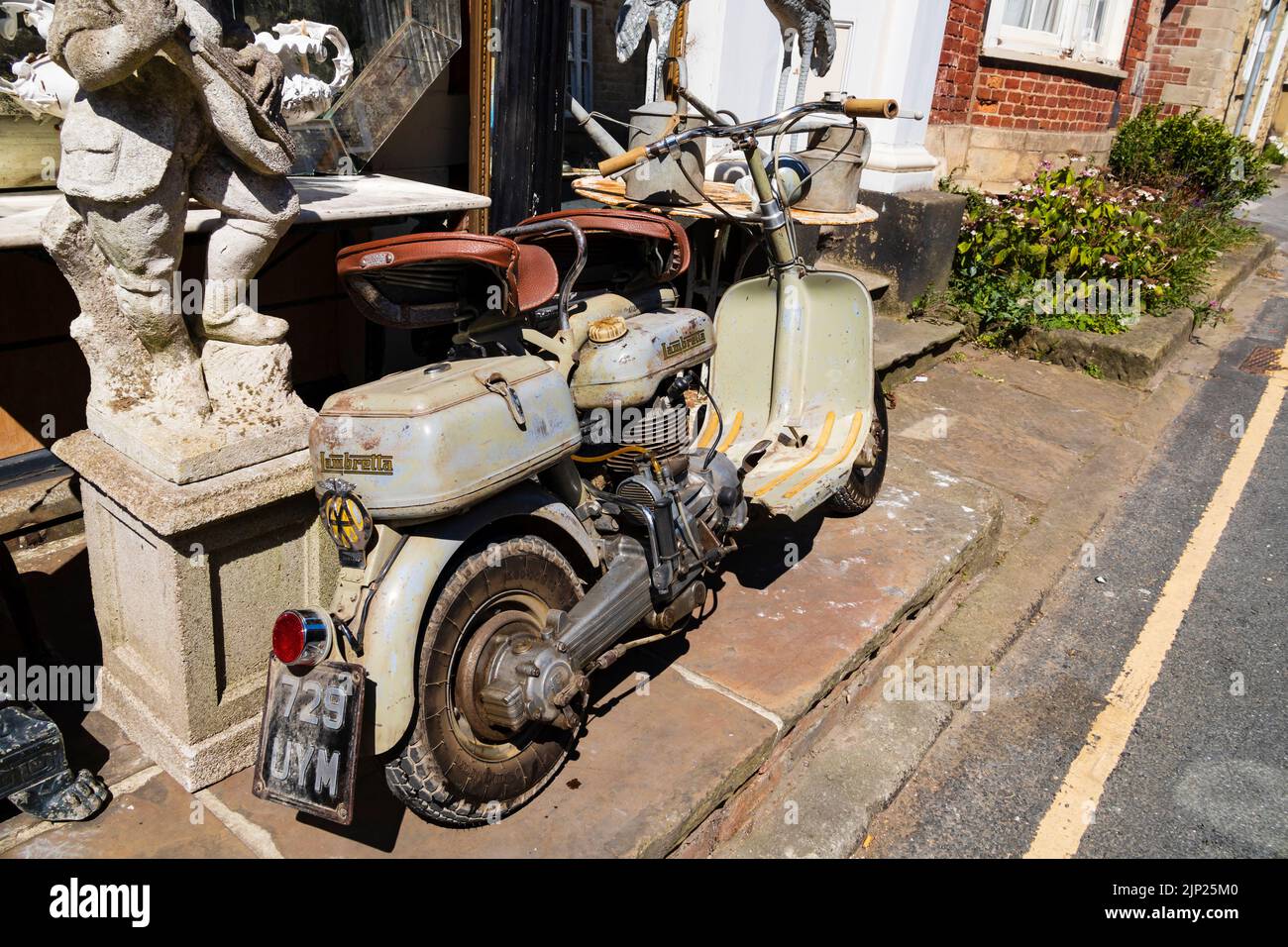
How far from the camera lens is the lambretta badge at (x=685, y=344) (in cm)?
273

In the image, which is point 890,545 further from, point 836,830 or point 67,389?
point 67,389

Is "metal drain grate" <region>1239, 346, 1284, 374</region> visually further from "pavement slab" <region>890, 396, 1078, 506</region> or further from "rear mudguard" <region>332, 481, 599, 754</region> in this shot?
"rear mudguard" <region>332, 481, 599, 754</region>

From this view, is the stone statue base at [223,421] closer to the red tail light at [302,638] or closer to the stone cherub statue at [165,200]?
the stone cherub statue at [165,200]

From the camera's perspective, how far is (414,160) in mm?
4293

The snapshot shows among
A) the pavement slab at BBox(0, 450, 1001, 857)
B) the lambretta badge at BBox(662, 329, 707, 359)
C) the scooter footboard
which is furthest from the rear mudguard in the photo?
the scooter footboard

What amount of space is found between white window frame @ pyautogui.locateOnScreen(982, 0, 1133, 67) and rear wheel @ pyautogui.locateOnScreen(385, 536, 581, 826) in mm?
7359

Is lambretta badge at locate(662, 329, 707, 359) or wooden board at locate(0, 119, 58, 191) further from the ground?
wooden board at locate(0, 119, 58, 191)

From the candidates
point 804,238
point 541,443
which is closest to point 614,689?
point 541,443

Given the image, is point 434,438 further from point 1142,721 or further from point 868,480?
point 1142,721

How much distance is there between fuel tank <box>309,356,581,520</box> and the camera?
6.69 ft

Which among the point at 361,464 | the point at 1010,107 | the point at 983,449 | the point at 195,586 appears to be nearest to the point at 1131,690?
the point at 983,449

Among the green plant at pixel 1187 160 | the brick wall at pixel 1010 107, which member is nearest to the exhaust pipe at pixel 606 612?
the brick wall at pixel 1010 107

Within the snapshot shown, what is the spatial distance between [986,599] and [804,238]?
2.81 metres

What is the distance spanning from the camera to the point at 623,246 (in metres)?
2.93
